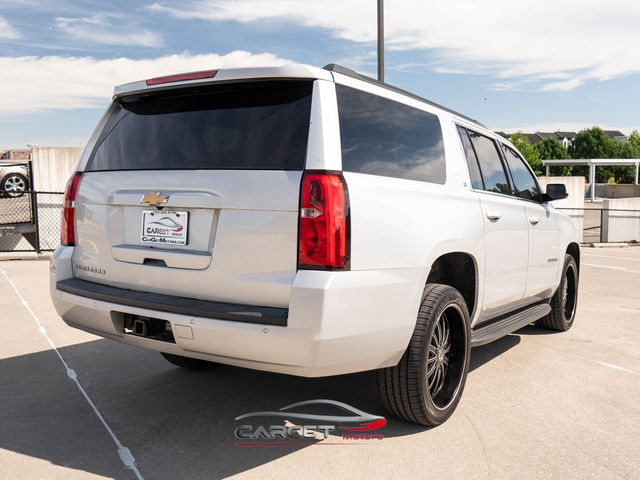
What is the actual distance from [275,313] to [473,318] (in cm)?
188

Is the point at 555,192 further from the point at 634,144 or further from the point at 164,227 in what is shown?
the point at 634,144

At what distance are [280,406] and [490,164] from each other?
242 centimetres

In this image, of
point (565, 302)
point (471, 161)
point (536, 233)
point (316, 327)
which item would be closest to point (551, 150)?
point (565, 302)

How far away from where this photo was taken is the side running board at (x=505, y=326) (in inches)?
165

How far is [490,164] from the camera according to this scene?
4820 mm

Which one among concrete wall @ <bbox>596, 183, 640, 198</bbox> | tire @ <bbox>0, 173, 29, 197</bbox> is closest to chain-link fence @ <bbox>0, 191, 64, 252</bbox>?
tire @ <bbox>0, 173, 29, 197</bbox>

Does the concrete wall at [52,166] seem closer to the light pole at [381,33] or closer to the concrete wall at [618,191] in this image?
the light pole at [381,33]

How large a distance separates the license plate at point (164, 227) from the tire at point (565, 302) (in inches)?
169

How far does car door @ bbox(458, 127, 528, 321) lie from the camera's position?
4.37 m

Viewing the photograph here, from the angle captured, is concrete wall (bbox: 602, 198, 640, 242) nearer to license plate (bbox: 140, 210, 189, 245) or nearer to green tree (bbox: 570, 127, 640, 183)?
license plate (bbox: 140, 210, 189, 245)

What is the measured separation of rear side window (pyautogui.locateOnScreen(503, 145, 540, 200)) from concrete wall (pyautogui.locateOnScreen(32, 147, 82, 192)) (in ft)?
39.2

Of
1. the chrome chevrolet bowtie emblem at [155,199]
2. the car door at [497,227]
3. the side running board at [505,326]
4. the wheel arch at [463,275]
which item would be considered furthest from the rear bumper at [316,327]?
the car door at [497,227]

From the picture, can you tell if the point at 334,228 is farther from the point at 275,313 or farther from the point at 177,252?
the point at 177,252

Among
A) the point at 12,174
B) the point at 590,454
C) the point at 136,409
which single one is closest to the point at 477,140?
the point at 590,454
